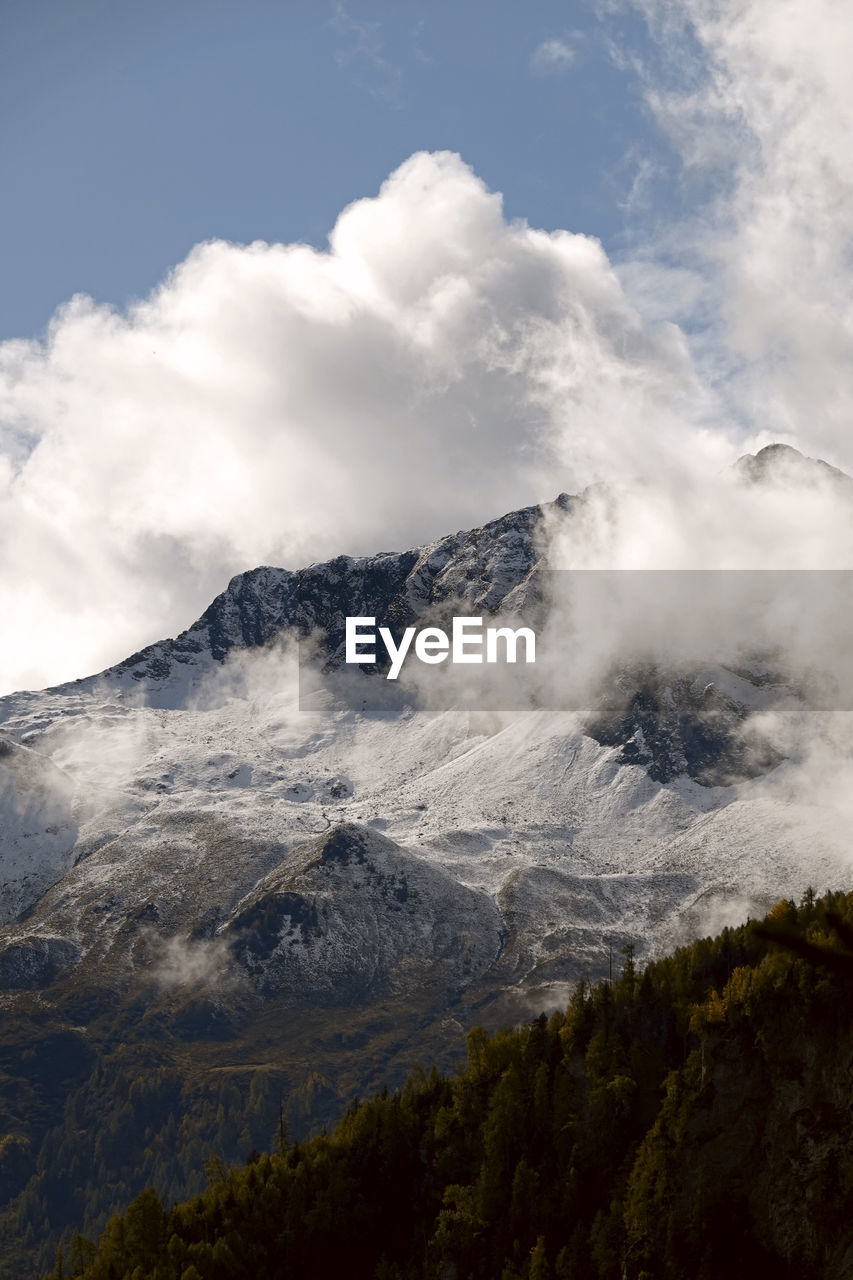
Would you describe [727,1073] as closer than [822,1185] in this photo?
No

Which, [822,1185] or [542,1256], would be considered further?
[542,1256]

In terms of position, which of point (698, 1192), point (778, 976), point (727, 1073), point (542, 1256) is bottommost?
point (542, 1256)

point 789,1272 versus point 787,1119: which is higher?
point 787,1119

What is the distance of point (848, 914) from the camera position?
18150 centimetres

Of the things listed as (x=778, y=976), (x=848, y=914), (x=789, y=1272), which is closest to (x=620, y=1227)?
(x=789, y=1272)

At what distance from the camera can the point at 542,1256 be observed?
199 metres

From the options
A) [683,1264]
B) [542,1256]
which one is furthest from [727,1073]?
[542,1256]

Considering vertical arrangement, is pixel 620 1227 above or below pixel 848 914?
below

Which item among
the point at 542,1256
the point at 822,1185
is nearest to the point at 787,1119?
the point at 822,1185

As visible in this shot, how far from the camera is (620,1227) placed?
197125 mm

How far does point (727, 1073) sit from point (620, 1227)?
28819mm

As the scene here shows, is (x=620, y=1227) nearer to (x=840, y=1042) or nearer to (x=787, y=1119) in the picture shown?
(x=787, y=1119)

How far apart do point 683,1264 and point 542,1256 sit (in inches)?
950

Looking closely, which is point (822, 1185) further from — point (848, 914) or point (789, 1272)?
point (848, 914)
